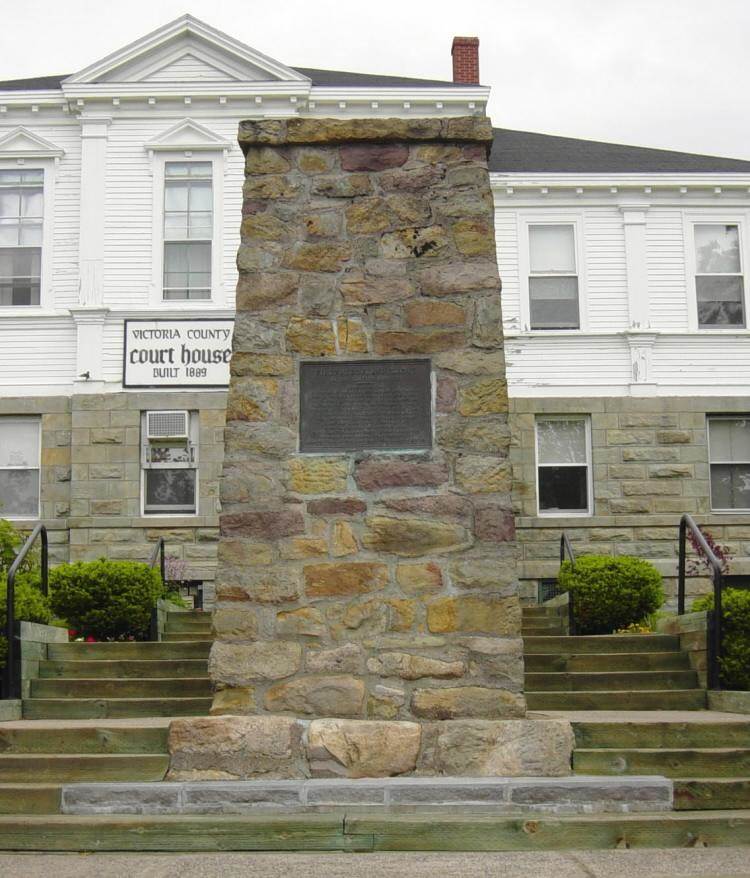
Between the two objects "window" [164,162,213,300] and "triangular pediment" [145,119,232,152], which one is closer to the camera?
"window" [164,162,213,300]

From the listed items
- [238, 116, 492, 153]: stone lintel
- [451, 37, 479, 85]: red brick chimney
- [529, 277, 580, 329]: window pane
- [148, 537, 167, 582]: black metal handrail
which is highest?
[451, 37, 479, 85]: red brick chimney

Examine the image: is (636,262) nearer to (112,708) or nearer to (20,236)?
(20,236)

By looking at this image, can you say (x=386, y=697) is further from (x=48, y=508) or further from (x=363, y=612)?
(x=48, y=508)

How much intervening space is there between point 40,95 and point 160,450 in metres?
5.41

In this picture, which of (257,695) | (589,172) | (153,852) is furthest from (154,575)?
(589,172)

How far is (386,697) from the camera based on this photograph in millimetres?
7598

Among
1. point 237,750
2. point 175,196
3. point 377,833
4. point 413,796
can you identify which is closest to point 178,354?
point 175,196

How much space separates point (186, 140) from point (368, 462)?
35.4ft

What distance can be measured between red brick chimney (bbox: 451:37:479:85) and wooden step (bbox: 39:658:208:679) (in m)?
12.5

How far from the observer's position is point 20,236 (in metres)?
17.4

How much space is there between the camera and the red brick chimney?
1984 cm

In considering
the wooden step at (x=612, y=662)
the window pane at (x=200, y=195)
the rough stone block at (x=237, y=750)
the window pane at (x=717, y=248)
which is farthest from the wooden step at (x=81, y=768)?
the window pane at (x=717, y=248)

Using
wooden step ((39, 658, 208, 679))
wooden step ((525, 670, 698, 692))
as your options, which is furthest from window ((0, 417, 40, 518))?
wooden step ((525, 670, 698, 692))

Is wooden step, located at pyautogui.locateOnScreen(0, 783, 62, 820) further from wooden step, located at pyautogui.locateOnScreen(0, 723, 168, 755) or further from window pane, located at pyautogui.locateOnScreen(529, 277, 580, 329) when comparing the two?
window pane, located at pyautogui.locateOnScreen(529, 277, 580, 329)
